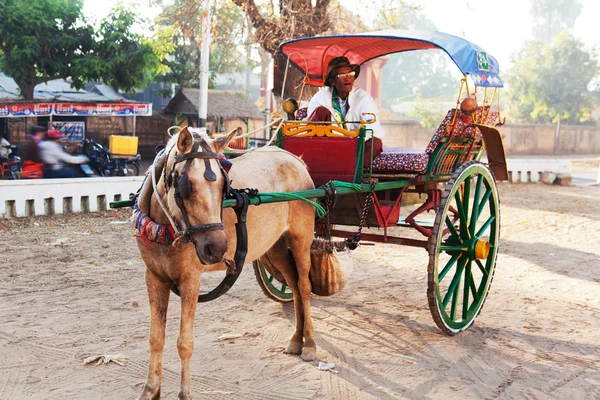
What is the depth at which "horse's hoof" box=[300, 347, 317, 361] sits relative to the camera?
495cm

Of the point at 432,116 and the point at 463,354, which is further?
the point at 432,116

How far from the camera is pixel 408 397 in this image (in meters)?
4.32

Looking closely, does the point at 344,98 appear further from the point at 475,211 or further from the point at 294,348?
the point at 294,348

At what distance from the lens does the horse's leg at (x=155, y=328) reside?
398 centimetres

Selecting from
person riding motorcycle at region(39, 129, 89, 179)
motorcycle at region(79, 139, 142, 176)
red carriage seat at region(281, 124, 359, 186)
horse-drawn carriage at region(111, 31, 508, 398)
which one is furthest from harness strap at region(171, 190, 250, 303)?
motorcycle at region(79, 139, 142, 176)

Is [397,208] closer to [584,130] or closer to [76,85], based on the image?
[76,85]

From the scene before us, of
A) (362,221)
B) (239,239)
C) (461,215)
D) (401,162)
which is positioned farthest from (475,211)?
(239,239)

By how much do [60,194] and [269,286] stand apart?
233 inches

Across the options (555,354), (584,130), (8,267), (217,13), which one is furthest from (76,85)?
(584,130)

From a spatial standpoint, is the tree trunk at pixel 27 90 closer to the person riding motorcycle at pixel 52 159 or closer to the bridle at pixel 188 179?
the person riding motorcycle at pixel 52 159

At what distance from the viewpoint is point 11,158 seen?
15633mm

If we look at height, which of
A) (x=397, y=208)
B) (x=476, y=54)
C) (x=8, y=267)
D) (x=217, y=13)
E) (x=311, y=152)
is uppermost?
(x=217, y=13)

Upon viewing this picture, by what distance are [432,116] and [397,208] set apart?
28213mm

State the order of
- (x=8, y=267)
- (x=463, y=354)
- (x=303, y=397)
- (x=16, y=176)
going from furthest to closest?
(x=16, y=176)
(x=8, y=267)
(x=463, y=354)
(x=303, y=397)
